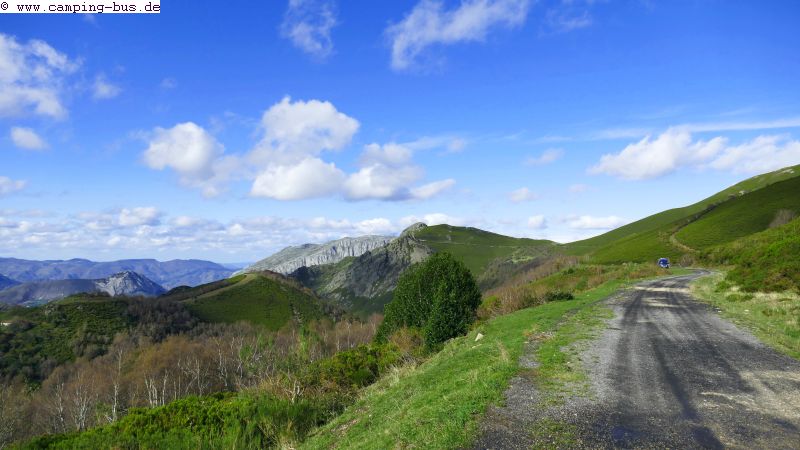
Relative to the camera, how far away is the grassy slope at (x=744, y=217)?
113250mm

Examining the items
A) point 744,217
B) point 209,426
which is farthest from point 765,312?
point 744,217

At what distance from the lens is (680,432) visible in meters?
8.51

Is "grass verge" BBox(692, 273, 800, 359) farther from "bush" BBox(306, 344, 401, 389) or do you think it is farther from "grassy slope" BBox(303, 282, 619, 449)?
"bush" BBox(306, 344, 401, 389)

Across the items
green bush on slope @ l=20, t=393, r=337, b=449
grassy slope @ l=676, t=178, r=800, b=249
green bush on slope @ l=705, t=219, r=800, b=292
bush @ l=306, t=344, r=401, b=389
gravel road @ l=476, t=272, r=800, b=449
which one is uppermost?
grassy slope @ l=676, t=178, r=800, b=249

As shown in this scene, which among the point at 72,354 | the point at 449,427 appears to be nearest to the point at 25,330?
the point at 72,354

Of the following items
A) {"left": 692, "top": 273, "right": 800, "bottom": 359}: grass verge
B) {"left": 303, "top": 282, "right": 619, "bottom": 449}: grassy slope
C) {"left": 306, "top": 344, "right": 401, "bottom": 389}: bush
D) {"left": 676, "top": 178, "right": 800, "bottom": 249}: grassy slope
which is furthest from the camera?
{"left": 676, "top": 178, "right": 800, "bottom": 249}: grassy slope

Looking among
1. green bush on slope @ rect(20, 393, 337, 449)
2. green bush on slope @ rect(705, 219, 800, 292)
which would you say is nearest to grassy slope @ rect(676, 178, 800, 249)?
green bush on slope @ rect(705, 219, 800, 292)

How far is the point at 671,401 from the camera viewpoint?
10.2 m

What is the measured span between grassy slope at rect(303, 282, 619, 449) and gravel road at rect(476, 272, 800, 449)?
2.17 ft

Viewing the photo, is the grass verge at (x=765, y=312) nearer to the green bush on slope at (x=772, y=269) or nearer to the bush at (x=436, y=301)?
the green bush on slope at (x=772, y=269)

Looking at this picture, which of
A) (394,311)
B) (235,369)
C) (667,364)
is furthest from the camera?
(235,369)

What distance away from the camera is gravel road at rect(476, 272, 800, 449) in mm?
8344

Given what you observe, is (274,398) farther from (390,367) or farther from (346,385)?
(390,367)

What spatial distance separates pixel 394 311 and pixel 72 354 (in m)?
157
